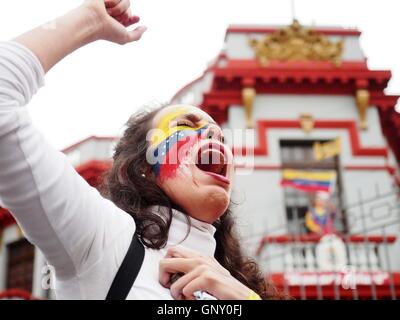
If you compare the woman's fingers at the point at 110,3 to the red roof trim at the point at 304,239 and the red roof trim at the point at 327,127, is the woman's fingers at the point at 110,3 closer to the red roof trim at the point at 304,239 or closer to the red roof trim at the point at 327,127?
the red roof trim at the point at 304,239

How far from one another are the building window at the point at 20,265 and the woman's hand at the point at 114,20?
33.1ft

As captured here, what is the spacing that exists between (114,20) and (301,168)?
25.5ft

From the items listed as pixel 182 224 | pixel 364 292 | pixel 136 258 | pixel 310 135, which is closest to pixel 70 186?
pixel 136 258

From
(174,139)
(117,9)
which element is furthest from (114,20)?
(174,139)

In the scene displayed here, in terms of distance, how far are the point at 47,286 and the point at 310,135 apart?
785cm

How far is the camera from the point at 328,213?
826 centimetres

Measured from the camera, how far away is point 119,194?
1.68m

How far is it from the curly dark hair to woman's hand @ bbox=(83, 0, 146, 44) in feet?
1.37

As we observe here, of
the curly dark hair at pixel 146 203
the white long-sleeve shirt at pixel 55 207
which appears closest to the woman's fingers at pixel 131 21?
the white long-sleeve shirt at pixel 55 207

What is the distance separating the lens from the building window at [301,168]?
28.1 feet

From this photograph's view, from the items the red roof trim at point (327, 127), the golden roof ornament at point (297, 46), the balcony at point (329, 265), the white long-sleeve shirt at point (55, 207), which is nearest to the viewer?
the white long-sleeve shirt at point (55, 207)

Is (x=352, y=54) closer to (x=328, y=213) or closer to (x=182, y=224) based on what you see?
(x=328, y=213)

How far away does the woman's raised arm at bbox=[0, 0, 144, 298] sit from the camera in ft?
3.67

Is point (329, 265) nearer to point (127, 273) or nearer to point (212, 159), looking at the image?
point (212, 159)
